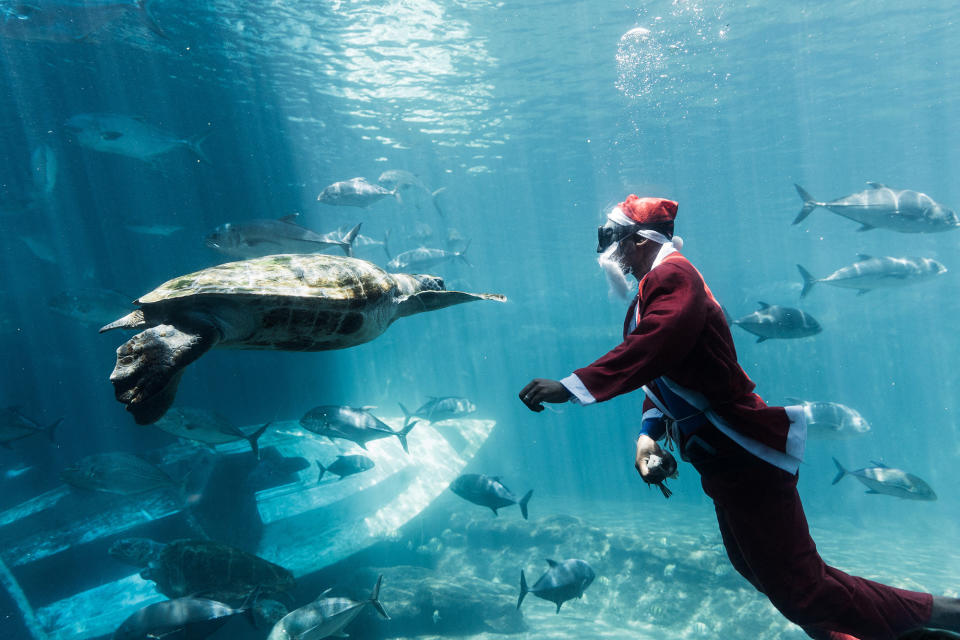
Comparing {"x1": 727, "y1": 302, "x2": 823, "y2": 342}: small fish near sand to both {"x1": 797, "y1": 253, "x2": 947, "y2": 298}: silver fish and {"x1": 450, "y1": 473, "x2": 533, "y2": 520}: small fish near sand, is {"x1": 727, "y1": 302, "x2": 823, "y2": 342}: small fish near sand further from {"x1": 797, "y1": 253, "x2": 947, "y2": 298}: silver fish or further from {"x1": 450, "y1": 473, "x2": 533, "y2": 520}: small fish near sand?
{"x1": 450, "y1": 473, "x2": 533, "y2": 520}: small fish near sand

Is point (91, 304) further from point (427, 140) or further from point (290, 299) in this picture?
point (427, 140)

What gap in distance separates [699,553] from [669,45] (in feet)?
52.8

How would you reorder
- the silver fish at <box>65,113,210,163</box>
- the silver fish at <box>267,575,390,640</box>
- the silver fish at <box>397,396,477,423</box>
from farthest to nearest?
1. the silver fish at <box>397,396,477,423</box>
2. the silver fish at <box>65,113,210,163</box>
3. the silver fish at <box>267,575,390,640</box>

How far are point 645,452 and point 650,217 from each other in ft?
4.76

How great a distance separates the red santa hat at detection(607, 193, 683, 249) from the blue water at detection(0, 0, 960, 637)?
6173mm

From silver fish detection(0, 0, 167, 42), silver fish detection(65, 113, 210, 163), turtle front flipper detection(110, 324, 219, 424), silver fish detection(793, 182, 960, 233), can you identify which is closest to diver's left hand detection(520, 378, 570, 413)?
turtle front flipper detection(110, 324, 219, 424)

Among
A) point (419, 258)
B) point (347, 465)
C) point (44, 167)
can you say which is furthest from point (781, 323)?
point (44, 167)

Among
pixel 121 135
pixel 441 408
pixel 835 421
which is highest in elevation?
pixel 121 135

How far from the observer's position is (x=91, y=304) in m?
9.04

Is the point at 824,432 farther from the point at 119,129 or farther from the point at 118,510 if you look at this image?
the point at 119,129

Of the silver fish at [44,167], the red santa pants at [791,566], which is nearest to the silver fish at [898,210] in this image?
the red santa pants at [791,566]

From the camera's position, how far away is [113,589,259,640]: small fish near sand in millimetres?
5520

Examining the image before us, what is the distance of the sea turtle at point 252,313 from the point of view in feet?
8.23

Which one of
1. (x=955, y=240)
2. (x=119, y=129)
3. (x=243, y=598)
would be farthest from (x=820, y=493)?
(x=119, y=129)
